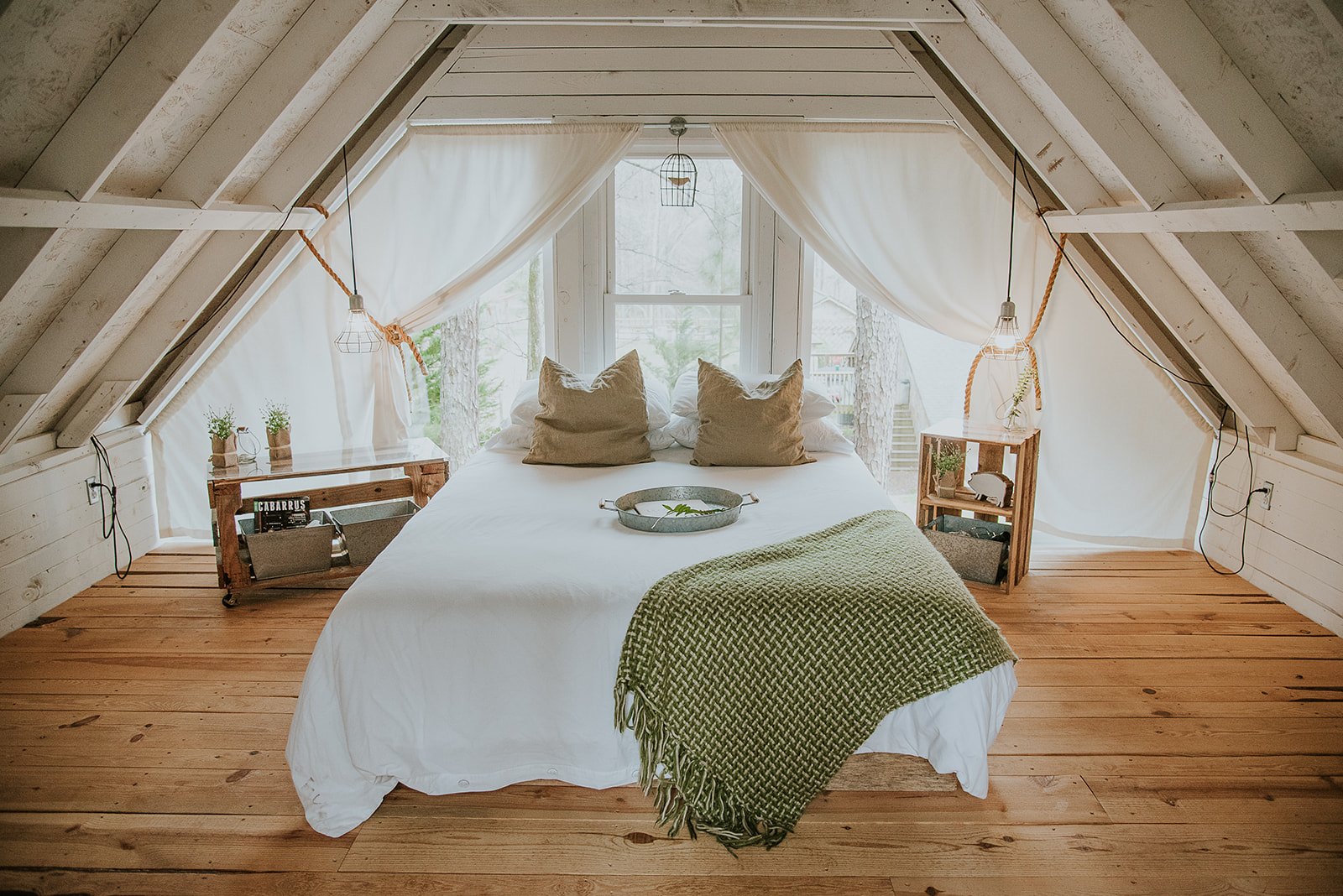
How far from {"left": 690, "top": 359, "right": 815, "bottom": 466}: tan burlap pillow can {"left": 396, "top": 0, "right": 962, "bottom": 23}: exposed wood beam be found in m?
1.26

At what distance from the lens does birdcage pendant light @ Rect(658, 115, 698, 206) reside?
376 centimetres

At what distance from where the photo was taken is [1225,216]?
224 cm

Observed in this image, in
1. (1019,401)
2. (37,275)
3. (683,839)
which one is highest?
(37,275)

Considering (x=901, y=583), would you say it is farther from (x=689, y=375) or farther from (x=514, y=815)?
(x=689, y=375)

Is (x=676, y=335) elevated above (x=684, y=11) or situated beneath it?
situated beneath

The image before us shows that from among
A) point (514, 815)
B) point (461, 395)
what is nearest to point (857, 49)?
point (461, 395)

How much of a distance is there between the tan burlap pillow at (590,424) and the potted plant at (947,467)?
118 cm

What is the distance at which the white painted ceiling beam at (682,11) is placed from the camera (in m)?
2.73

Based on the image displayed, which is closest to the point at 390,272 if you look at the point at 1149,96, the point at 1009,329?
the point at 1009,329

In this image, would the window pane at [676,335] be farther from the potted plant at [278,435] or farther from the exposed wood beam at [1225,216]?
the exposed wood beam at [1225,216]

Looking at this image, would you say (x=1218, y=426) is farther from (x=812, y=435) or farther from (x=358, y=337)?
(x=358, y=337)

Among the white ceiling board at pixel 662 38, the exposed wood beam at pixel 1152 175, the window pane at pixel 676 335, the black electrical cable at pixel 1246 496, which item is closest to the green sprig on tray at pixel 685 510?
the window pane at pixel 676 335

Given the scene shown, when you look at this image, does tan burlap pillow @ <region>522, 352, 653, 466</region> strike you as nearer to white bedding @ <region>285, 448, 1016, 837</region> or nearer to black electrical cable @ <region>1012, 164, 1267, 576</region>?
white bedding @ <region>285, 448, 1016, 837</region>

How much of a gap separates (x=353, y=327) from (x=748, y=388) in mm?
1739
